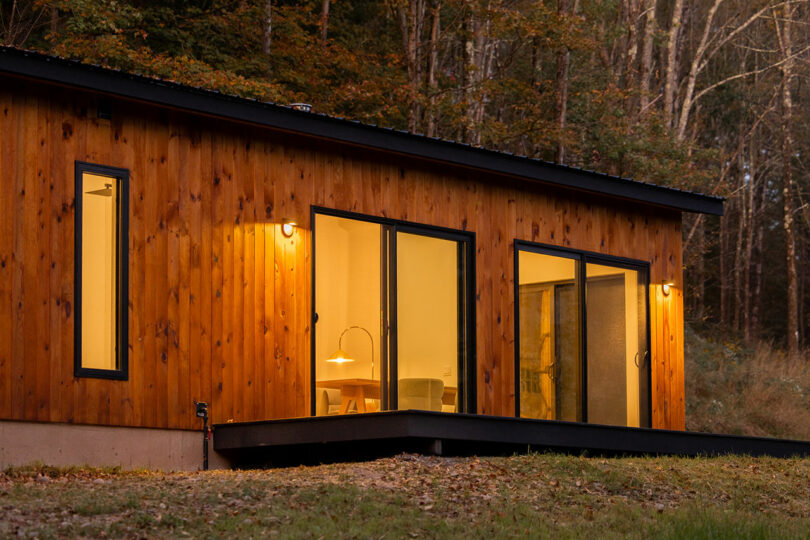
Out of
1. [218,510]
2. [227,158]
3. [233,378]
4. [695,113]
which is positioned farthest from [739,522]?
[695,113]

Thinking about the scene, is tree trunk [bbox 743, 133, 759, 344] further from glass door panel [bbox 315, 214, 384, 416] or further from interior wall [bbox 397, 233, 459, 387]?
glass door panel [bbox 315, 214, 384, 416]

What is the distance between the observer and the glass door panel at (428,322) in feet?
33.7

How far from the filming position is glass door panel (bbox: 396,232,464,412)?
33.7 ft

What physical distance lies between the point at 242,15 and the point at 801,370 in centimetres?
1196

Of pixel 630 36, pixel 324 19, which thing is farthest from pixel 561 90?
pixel 630 36

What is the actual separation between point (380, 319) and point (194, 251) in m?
1.97

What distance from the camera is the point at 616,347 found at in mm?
12172

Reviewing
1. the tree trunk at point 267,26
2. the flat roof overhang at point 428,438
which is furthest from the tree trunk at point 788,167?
the flat roof overhang at point 428,438

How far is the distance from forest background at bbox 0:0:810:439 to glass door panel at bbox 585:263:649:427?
6152 mm

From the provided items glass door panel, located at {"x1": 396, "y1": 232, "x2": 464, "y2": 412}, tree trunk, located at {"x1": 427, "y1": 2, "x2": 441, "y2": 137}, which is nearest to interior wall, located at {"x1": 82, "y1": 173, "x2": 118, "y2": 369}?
glass door panel, located at {"x1": 396, "y1": 232, "x2": 464, "y2": 412}

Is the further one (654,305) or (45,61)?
(654,305)

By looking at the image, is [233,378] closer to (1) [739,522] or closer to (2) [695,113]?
(1) [739,522]

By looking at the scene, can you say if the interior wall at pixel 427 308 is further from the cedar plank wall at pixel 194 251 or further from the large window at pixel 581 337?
the large window at pixel 581 337

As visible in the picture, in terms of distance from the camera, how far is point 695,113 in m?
31.8
